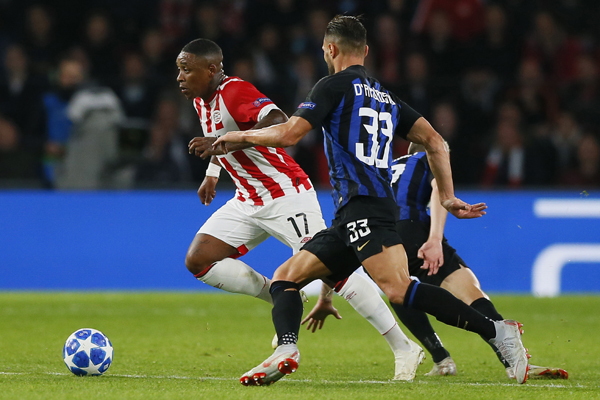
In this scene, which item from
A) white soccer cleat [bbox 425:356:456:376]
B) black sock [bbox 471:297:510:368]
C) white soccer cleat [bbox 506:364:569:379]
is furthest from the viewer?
white soccer cleat [bbox 425:356:456:376]

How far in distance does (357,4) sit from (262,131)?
1010cm

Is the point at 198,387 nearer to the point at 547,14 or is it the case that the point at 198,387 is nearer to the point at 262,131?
the point at 262,131

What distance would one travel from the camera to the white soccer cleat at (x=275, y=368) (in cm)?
459

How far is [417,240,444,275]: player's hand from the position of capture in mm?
5285

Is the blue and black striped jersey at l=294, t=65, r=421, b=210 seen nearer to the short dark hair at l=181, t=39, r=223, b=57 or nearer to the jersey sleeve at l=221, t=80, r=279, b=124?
the jersey sleeve at l=221, t=80, r=279, b=124

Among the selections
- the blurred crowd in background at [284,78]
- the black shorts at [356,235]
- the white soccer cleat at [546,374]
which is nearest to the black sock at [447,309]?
the black shorts at [356,235]

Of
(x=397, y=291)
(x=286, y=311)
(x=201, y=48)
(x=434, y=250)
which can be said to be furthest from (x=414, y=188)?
(x=201, y=48)

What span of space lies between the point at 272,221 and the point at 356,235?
4.26ft

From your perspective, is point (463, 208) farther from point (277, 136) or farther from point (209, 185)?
point (209, 185)

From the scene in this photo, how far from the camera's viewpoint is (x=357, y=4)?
14.3 m

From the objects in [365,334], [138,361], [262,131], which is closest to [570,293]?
[365,334]

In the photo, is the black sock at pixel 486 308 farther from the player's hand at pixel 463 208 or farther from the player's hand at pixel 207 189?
the player's hand at pixel 207 189

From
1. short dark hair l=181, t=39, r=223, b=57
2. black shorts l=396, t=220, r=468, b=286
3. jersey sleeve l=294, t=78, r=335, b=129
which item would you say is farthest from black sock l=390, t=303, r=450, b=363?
short dark hair l=181, t=39, r=223, b=57

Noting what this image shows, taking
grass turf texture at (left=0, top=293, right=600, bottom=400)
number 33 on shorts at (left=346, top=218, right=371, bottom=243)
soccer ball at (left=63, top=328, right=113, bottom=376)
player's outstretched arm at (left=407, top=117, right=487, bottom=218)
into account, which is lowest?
grass turf texture at (left=0, top=293, right=600, bottom=400)
